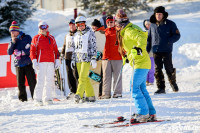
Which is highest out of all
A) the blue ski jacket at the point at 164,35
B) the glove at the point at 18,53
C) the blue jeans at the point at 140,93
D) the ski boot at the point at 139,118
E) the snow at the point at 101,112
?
the blue ski jacket at the point at 164,35

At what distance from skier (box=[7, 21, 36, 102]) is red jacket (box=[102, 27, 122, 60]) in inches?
80.9

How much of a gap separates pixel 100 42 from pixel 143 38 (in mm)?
3123

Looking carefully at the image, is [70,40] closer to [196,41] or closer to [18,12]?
[196,41]

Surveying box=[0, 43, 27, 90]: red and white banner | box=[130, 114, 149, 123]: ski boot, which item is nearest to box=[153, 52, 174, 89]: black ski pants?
box=[130, 114, 149, 123]: ski boot

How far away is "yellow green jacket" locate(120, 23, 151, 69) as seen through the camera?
190 inches

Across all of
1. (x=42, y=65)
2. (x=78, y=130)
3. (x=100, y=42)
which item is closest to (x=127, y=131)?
(x=78, y=130)

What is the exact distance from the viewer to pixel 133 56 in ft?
15.4

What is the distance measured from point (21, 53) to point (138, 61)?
155 inches

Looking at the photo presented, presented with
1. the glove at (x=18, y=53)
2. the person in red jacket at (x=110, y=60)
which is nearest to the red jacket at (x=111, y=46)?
the person in red jacket at (x=110, y=60)

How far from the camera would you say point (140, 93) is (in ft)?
15.9

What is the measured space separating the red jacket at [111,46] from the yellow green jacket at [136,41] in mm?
2409

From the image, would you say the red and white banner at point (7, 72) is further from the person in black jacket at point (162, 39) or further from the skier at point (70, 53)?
the person in black jacket at point (162, 39)

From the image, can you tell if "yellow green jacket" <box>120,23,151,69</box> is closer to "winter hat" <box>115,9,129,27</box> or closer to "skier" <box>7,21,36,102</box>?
"winter hat" <box>115,9,129,27</box>

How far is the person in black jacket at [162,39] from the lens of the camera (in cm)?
747
